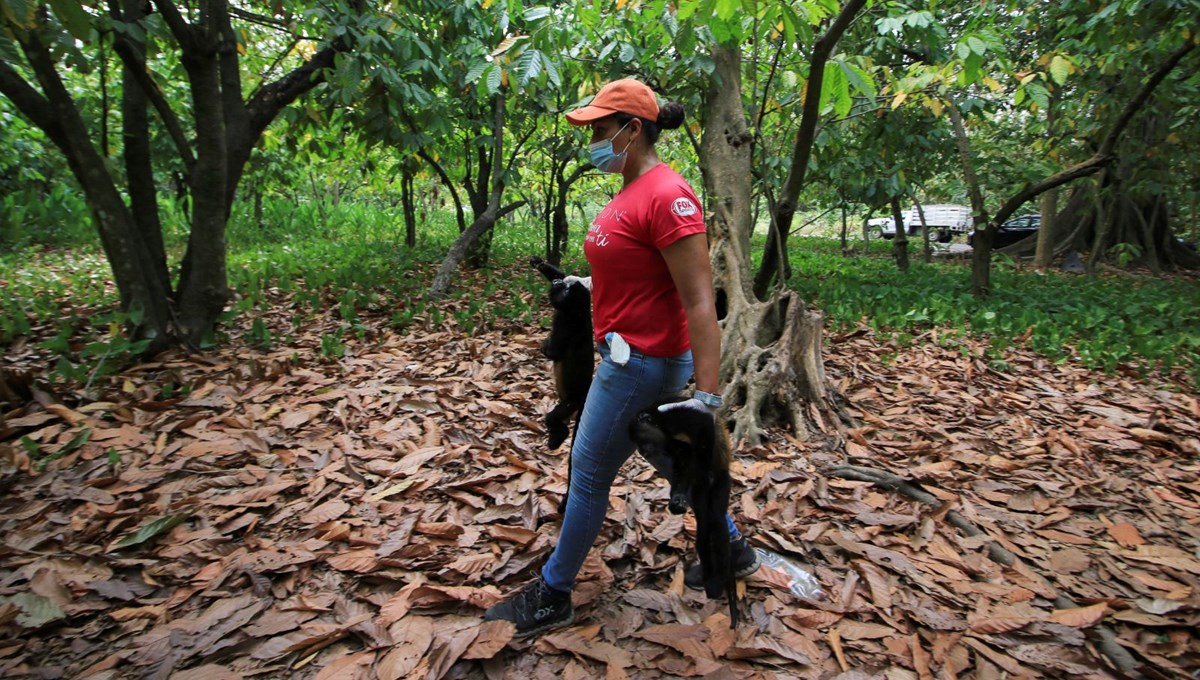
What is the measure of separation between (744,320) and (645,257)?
2.84 m

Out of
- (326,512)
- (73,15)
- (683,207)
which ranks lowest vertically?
(326,512)

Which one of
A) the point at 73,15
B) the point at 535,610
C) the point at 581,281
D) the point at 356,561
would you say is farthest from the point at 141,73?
the point at 535,610

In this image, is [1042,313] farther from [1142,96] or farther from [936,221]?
[936,221]

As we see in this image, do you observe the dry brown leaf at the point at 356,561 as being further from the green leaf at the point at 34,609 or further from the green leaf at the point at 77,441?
the green leaf at the point at 77,441

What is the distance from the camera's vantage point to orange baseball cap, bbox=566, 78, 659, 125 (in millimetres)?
1914

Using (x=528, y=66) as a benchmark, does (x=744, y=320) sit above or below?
below

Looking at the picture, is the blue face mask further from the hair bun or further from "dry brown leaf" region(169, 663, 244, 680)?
"dry brown leaf" region(169, 663, 244, 680)

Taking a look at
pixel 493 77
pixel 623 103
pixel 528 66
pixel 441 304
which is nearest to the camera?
pixel 623 103

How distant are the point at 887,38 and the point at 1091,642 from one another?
209 inches

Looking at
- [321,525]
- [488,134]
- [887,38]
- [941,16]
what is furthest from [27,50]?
[941,16]

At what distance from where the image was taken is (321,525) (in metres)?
2.83

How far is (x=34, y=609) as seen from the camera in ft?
7.17

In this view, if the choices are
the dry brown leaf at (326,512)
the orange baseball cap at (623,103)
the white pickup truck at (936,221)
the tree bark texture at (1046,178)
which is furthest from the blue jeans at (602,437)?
the white pickup truck at (936,221)

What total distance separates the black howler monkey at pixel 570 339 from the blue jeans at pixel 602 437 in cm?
31
